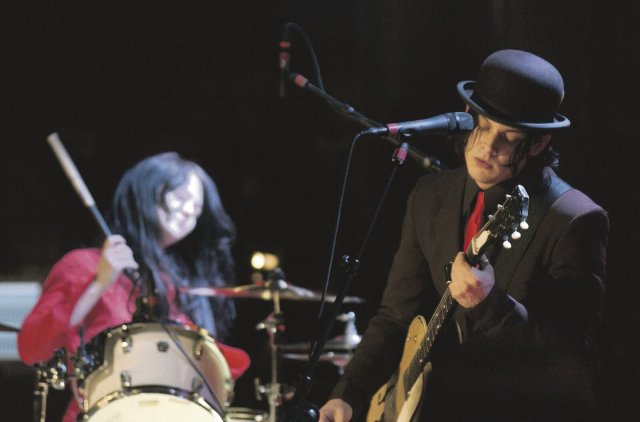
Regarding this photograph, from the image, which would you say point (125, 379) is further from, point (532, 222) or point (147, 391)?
point (532, 222)

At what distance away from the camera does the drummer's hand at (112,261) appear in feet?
14.5

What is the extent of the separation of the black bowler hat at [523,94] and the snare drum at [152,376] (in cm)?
A: 190

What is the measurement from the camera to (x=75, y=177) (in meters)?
4.54

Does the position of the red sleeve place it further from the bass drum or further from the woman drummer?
the bass drum

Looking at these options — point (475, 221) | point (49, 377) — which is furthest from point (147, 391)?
point (475, 221)

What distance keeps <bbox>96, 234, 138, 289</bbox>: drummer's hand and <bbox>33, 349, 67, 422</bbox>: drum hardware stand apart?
0.54 meters

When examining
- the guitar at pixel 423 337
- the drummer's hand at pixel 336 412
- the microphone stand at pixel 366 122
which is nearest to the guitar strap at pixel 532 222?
the guitar at pixel 423 337

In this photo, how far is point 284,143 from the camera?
15.3 ft

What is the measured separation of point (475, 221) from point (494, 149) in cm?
27

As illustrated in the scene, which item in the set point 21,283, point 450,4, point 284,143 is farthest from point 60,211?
point 450,4

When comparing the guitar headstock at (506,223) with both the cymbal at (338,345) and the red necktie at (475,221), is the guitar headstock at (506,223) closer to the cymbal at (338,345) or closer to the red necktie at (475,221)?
the red necktie at (475,221)

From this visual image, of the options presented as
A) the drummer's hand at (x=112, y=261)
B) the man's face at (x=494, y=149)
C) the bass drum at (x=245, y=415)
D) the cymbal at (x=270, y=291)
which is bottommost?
the bass drum at (x=245, y=415)

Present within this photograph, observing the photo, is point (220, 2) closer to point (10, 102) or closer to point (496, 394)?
point (10, 102)

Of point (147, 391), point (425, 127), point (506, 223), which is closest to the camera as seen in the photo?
point (506, 223)
